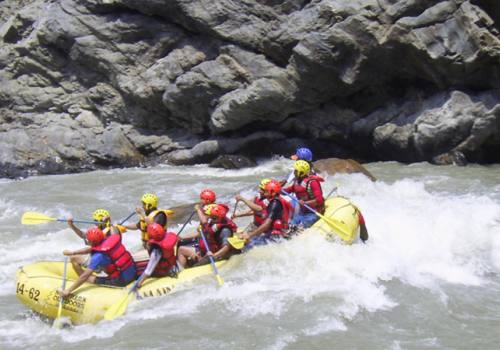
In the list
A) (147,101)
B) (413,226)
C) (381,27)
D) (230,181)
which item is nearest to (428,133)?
(381,27)

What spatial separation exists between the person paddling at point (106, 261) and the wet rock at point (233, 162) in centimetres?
997

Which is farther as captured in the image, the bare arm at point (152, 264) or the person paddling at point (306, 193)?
the person paddling at point (306, 193)

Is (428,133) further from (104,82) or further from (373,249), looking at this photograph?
(104,82)

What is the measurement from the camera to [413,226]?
9.95 m

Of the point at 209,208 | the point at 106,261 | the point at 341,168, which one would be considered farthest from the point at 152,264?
the point at 341,168

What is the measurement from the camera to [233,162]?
1719 centimetres

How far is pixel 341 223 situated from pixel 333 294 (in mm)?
1583

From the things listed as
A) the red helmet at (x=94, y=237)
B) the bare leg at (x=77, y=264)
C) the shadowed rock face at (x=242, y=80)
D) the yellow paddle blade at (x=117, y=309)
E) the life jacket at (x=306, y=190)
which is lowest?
the yellow paddle blade at (x=117, y=309)

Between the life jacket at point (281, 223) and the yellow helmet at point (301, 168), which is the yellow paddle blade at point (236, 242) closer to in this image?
the life jacket at point (281, 223)

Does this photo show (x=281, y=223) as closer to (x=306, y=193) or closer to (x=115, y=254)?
(x=306, y=193)

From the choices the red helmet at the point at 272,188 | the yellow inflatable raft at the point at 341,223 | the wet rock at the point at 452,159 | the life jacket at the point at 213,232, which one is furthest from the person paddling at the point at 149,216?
the wet rock at the point at 452,159

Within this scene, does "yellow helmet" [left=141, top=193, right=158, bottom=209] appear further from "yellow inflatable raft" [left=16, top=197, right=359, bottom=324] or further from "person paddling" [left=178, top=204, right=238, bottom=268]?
"yellow inflatable raft" [left=16, top=197, right=359, bottom=324]

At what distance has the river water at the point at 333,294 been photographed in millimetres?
6234

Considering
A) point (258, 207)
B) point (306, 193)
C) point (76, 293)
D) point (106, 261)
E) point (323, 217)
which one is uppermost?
point (306, 193)
